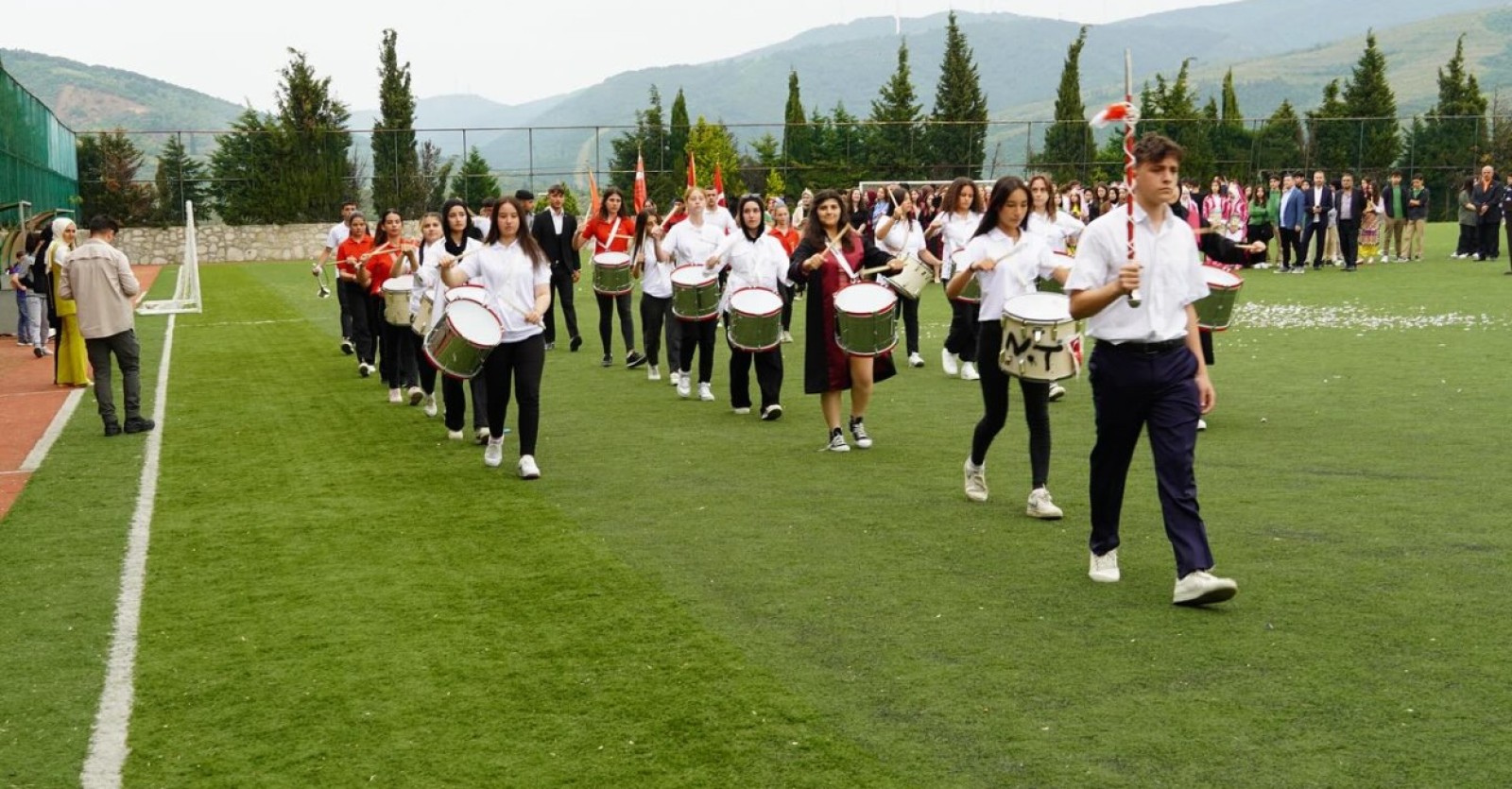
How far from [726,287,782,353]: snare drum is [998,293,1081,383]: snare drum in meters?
3.98

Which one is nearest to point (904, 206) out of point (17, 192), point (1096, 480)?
point (1096, 480)

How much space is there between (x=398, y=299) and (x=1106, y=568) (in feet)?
26.8

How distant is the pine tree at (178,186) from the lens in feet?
162

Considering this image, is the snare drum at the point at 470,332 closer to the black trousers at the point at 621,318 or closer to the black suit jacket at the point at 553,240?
the black trousers at the point at 621,318

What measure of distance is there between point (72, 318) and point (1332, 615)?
42.9ft

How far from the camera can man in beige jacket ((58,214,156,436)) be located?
1252cm

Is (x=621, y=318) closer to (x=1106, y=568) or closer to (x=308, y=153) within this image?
(x=1106, y=568)

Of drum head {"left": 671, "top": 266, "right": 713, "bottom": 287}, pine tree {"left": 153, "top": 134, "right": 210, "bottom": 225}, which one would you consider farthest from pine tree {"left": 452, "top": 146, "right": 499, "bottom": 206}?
drum head {"left": 671, "top": 266, "right": 713, "bottom": 287}

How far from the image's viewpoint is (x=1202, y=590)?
6.39 meters

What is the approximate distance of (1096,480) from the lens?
6945 millimetres

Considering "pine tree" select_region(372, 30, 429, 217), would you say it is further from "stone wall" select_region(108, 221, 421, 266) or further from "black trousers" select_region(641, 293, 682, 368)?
"black trousers" select_region(641, 293, 682, 368)

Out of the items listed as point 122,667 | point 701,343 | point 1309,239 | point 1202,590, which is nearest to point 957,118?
point 1309,239

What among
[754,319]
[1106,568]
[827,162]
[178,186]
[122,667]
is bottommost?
[122,667]

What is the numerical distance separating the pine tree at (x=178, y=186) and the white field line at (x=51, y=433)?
117ft
